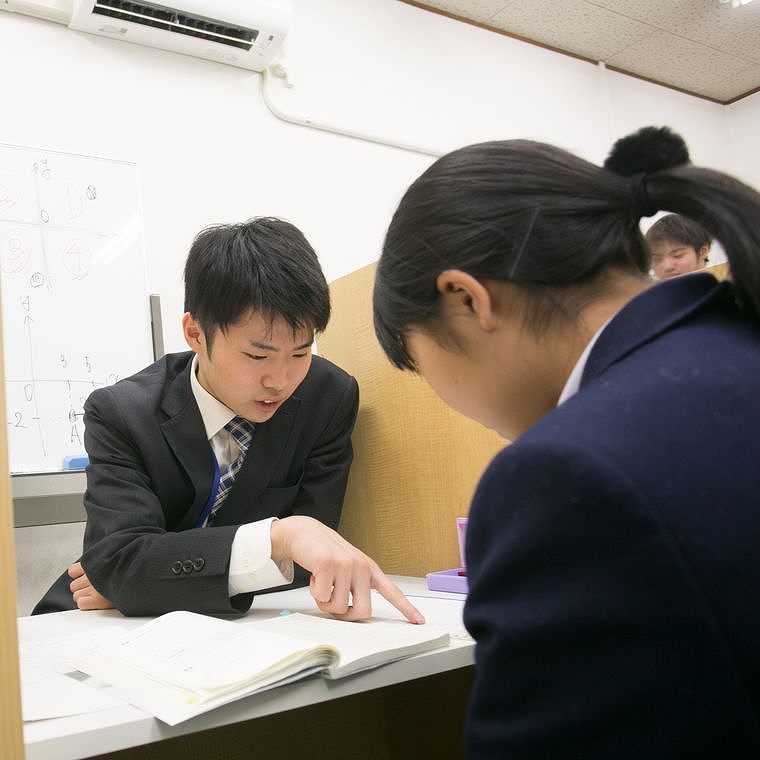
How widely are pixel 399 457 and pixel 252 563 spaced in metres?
0.47

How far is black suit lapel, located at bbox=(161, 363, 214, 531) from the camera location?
4.50 feet

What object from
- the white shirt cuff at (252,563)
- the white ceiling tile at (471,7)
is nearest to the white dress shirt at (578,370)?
the white shirt cuff at (252,563)

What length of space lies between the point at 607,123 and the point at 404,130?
120 centimetres

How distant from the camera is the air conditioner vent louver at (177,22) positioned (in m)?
2.30

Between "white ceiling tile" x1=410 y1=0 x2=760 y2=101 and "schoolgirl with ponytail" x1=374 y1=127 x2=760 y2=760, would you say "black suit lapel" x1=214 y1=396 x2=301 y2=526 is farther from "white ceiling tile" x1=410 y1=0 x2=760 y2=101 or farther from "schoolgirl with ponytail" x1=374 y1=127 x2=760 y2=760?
"white ceiling tile" x1=410 y1=0 x2=760 y2=101

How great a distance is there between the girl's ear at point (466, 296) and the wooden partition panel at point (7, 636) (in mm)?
364

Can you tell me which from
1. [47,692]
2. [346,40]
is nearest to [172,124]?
[346,40]

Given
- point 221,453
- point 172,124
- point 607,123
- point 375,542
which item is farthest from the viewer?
point 607,123

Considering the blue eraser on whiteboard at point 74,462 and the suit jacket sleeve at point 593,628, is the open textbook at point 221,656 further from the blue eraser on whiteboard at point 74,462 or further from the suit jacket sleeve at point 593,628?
the blue eraser on whiteboard at point 74,462

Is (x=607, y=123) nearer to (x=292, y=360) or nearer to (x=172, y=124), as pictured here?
(x=172, y=124)

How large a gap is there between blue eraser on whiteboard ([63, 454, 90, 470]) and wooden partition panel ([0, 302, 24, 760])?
1538 millimetres

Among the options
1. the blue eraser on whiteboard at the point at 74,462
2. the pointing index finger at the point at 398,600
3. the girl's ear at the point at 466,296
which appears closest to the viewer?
the girl's ear at the point at 466,296

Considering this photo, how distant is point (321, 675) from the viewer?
0.77 metres

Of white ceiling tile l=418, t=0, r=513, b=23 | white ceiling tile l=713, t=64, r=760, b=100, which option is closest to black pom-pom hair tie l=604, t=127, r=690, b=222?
white ceiling tile l=418, t=0, r=513, b=23
